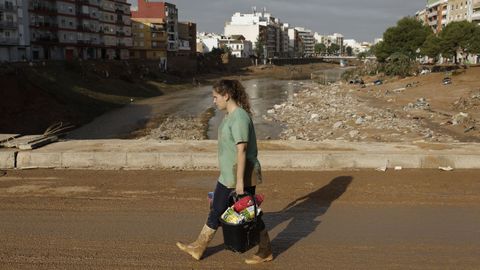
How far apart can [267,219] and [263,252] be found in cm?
132

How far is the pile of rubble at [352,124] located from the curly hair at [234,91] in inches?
657

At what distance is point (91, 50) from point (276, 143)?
72204 millimetres

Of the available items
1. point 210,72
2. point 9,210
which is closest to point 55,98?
point 9,210

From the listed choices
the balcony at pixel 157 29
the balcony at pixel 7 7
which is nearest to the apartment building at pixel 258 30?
the balcony at pixel 157 29

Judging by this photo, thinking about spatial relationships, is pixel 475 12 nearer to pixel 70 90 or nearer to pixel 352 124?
pixel 352 124

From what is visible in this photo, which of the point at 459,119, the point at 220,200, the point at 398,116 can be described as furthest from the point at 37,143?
the point at 398,116

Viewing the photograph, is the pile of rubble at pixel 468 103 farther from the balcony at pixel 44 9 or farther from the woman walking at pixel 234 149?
the balcony at pixel 44 9

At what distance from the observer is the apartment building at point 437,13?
3989 inches

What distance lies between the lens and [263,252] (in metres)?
4.39

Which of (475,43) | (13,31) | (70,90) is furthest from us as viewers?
(475,43)

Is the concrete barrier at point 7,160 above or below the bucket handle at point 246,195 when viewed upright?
below

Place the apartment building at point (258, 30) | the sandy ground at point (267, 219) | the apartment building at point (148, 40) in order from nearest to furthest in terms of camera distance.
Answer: the sandy ground at point (267, 219) → the apartment building at point (148, 40) → the apartment building at point (258, 30)

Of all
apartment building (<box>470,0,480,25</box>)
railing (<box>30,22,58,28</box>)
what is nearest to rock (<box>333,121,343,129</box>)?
railing (<box>30,22,58,28</box>)

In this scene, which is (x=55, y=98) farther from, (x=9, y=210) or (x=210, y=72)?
(x=210, y=72)
